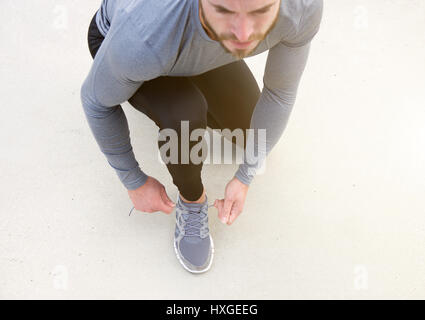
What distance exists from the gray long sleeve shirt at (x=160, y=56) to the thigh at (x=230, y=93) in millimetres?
110

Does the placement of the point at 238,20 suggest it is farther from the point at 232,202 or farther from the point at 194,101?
the point at 232,202

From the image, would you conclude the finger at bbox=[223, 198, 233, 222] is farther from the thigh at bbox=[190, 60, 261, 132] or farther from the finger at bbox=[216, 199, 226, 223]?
the thigh at bbox=[190, 60, 261, 132]

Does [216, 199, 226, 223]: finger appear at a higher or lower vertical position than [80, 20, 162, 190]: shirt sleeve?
lower

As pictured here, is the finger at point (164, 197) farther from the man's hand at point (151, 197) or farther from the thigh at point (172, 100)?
the thigh at point (172, 100)

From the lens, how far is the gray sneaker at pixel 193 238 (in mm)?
993

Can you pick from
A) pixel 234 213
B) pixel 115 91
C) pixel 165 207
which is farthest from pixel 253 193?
pixel 115 91

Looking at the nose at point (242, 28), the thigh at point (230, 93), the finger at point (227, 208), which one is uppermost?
the thigh at point (230, 93)

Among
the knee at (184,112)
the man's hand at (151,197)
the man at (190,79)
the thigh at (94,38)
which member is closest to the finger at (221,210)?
the man at (190,79)

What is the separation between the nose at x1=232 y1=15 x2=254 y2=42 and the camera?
547 mm

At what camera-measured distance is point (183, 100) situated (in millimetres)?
780

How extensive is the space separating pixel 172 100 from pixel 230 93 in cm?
25

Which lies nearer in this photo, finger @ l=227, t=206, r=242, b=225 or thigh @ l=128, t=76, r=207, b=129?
thigh @ l=128, t=76, r=207, b=129

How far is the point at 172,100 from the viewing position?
78cm

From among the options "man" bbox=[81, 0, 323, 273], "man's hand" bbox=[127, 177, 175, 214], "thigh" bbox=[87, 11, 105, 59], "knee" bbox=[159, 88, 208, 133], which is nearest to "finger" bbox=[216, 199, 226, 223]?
"man" bbox=[81, 0, 323, 273]
